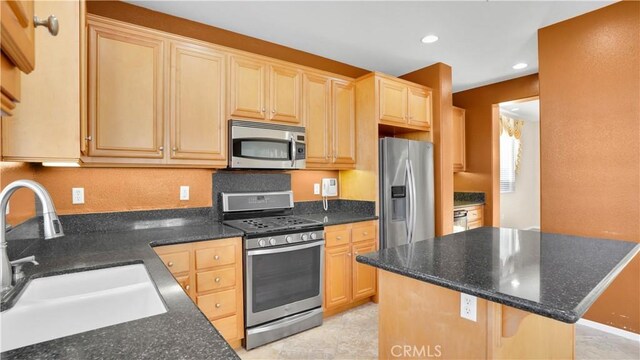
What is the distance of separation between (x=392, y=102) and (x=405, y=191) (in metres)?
A: 0.95

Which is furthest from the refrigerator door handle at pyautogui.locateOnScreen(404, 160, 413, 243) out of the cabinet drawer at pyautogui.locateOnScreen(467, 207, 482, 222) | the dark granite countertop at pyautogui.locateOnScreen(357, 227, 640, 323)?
the cabinet drawer at pyautogui.locateOnScreen(467, 207, 482, 222)

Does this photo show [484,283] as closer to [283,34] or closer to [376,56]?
[283,34]

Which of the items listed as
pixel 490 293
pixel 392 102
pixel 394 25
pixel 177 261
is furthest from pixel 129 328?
pixel 392 102

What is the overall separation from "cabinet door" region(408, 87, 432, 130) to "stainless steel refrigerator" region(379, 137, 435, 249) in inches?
10.9

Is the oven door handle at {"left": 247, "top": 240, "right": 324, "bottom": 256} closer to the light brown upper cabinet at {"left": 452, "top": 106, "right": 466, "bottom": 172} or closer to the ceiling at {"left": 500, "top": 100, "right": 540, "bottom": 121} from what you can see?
the light brown upper cabinet at {"left": 452, "top": 106, "right": 466, "bottom": 172}

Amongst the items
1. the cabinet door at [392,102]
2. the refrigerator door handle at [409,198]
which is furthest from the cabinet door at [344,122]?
the refrigerator door handle at [409,198]

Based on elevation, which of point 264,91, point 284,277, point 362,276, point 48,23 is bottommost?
point 362,276

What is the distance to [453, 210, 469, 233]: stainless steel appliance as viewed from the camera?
14.1ft

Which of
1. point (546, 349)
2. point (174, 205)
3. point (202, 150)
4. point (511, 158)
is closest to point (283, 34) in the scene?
point (202, 150)

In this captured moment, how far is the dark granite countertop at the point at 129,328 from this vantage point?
68 centimetres

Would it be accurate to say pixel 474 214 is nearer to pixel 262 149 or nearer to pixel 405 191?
pixel 405 191

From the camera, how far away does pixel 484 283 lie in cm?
113

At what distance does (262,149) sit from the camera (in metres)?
2.72

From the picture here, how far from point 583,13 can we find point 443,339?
9.79 ft
